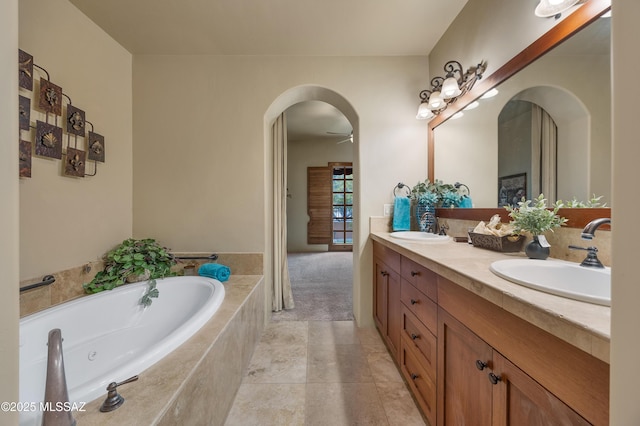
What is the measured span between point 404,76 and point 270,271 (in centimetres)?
224

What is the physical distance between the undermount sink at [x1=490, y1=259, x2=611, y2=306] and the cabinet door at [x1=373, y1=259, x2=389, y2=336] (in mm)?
922

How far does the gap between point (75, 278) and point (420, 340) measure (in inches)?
87.1

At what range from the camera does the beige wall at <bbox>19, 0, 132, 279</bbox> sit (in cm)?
139

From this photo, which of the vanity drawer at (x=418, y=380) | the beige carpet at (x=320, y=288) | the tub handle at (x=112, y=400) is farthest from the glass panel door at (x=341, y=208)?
the tub handle at (x=112, y=400)

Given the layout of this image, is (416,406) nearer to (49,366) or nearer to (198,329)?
(198,329)

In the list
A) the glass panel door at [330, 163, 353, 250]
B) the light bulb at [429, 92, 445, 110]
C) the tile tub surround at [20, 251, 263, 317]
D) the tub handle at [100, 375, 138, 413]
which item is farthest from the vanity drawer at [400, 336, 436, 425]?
the glass panel door at [330, 163, 353, 250]

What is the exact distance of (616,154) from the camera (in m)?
0.35

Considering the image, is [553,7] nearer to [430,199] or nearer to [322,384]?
[430,199]

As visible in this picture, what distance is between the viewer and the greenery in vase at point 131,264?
5.56ft

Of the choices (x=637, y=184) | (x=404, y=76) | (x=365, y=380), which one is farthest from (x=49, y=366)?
(x=404, y=76)

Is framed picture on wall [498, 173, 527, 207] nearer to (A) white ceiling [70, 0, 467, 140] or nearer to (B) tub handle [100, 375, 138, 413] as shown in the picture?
(A) white ceiling [70, 0, 467, 140]

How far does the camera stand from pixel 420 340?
4.05 ft

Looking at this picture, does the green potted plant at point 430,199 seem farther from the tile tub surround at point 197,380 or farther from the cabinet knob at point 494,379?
the tile tub surround at point 197,380

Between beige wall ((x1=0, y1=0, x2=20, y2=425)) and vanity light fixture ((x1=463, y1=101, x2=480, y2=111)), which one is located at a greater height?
vanity light fixture ((x1=463, y1=101, x2=480, y2=111))
